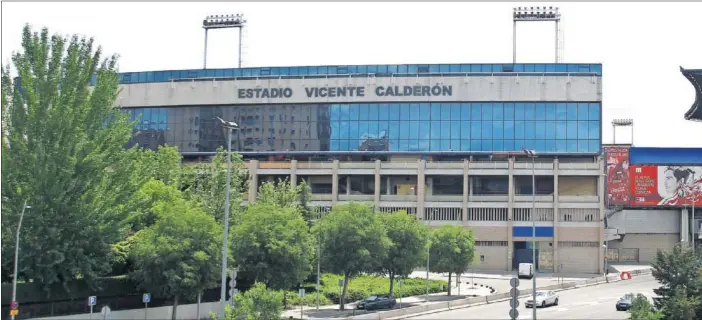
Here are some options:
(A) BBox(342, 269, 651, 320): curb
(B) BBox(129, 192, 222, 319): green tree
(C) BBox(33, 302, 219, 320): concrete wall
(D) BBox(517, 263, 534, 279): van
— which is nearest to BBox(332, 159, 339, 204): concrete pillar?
(D) BBox(517, 263, 534, 279): van

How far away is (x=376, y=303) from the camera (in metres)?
62.3

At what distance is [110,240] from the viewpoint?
50.3m

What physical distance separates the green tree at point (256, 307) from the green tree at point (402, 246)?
32.7 meters

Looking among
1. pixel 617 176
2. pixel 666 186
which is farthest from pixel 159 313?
pixel 666 186

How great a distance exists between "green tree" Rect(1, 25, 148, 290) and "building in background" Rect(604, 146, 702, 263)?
250ft

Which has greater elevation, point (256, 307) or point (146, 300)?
point (256, 307)

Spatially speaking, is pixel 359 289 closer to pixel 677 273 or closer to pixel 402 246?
pixel 402 246

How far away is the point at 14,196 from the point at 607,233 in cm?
8067

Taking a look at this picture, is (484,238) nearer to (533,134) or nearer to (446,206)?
(446,206)

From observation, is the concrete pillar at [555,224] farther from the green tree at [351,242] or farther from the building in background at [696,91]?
the green tree at [351,242]

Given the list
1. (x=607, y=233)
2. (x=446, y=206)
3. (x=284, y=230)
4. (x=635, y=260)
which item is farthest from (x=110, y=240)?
(x=635, y=260)

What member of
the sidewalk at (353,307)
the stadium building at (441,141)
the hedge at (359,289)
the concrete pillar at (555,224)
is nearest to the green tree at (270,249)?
the sidewalk at (353,307)

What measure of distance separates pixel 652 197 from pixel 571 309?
55725 millimetres

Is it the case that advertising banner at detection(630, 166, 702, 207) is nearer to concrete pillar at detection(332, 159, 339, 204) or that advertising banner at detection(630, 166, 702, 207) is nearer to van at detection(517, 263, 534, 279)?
van at detection(517, 263, 534, 279)
